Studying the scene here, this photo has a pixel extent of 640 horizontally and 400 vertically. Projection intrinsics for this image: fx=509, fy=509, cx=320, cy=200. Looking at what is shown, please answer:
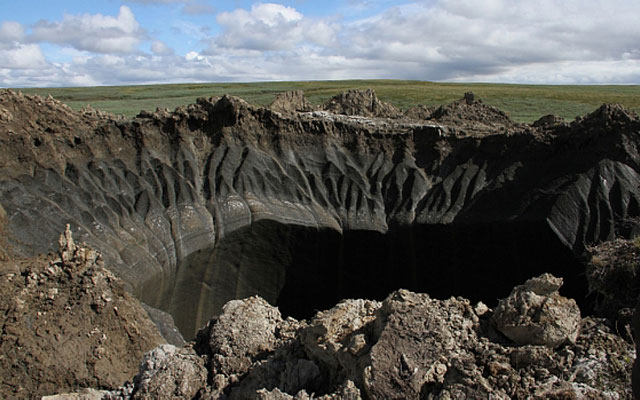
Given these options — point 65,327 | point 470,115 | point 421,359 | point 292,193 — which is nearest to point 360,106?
point 470,115

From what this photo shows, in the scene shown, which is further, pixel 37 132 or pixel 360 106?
pixel 360 106

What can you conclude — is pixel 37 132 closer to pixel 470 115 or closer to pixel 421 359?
pixel 421 359

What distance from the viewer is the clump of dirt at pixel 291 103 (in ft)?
86.9

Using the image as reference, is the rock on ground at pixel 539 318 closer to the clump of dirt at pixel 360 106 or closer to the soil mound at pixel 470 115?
the soil mound at pixel 470 115

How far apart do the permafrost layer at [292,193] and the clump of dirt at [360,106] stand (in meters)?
5.77

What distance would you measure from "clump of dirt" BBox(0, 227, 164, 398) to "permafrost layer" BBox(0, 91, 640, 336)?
4.70 metres

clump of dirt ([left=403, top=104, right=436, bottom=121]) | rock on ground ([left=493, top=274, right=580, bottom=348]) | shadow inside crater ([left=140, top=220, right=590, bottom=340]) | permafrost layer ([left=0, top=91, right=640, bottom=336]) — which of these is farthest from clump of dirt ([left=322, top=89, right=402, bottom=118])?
rock on ground ([left=493, top=274, right=580, bottom=348])

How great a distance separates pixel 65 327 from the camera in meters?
9.02

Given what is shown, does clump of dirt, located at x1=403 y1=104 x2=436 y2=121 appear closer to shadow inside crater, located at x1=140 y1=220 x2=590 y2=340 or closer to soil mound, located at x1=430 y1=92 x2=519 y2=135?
soil mound, located at x1=430 y1=92 x2=519 y2=135

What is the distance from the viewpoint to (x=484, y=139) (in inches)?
829

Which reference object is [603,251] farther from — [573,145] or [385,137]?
[385,137]

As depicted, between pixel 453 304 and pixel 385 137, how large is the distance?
16473 mm

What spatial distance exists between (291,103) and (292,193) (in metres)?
9.45

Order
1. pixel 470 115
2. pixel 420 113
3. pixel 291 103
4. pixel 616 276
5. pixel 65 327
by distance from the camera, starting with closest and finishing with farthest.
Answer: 1. pixel 616 276
2. pixel 65 327
3. pixel 470 115
4. pixel 291 103
5. pixel 420 113
